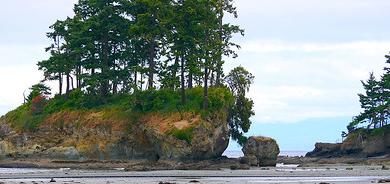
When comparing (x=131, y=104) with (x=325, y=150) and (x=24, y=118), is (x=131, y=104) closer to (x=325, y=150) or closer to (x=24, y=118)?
(x=24, y=118)

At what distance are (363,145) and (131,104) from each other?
108 feet

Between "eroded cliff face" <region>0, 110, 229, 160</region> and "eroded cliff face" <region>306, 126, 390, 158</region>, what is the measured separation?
24.8 metres

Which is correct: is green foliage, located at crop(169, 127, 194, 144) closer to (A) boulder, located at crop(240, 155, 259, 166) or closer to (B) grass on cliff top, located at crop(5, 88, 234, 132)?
(B) grass on cliff top, located at crop(5, 88, 234, 132)

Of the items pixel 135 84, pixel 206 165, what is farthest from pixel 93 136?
pixel 206 165

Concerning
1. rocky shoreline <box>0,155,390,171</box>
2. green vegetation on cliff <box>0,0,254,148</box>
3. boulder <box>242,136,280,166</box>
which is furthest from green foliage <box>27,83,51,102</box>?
boulder <box>242,136,280,166</box>

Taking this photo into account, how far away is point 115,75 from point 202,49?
42.5 ft

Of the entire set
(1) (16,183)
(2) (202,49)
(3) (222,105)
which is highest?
(2) (202,49)

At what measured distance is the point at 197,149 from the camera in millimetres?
77188

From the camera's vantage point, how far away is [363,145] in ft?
327

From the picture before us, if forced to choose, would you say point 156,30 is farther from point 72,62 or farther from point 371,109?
point 371,109

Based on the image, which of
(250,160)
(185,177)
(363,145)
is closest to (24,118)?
(250,160)

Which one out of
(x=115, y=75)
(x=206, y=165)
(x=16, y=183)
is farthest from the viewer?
(x=115, y=75)

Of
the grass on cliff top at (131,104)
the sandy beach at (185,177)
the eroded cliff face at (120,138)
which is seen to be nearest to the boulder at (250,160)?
the eroded cliff face at (120,138)

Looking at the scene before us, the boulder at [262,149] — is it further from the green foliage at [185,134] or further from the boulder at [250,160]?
the green foliage at [185,134]
